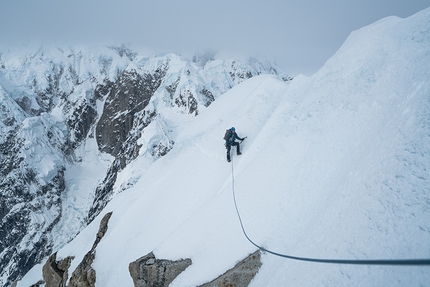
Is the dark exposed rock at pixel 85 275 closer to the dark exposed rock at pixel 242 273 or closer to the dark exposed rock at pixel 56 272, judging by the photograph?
the dark exposed rock at pixel 56 272

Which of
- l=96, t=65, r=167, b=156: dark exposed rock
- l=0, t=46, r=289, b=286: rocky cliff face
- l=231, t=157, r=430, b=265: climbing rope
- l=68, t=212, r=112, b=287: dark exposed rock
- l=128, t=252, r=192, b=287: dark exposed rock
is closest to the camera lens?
l=231, t=157, r=430, b=265: climbing rope

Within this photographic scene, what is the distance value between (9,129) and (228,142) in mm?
153852

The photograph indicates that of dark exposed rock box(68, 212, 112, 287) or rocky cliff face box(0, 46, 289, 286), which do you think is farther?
rocky cliff face box(0, 46, 289, 286)

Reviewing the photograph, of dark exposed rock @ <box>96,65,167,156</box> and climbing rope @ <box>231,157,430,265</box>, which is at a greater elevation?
dark exposed rock @ <box>96,65,167,156</box>

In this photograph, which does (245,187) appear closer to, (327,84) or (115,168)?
(327,84)

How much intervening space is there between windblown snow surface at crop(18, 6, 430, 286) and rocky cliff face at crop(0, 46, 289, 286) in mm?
32091

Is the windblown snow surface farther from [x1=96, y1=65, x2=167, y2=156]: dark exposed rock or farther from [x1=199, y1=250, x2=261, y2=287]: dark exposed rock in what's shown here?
[x1=96, y1=65, x2=167, y2=156]: dark exposed rock

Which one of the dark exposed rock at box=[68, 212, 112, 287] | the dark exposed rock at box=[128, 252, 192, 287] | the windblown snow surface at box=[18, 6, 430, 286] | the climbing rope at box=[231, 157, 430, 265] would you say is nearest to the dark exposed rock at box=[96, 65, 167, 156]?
the dark exposed rock at box=[68, 212, 112, 287]

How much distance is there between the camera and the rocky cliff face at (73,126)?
77375mm

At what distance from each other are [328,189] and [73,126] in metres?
152

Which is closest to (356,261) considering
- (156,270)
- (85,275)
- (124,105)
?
(156,270)

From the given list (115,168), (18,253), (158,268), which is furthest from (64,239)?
(158,268)

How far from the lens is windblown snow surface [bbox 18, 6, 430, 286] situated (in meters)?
3.53

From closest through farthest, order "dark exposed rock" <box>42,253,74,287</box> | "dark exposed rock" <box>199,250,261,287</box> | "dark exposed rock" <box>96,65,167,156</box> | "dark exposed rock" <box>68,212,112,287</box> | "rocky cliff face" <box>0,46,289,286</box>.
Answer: "dark exposed rock" <box>199,250,261,287</box> < "dark exposed rock" <box>68,212,112,287</box> < "dark exposed rock" <box>42,253,74,287</box> < "rocky cliff face" <box>0,46,289,286</box> < "dark exposed rock" <box>96,65,167,156</box>
